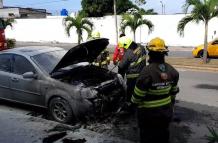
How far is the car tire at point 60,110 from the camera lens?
7.73 m

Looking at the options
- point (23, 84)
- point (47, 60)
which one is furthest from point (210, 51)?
point (23, 84)

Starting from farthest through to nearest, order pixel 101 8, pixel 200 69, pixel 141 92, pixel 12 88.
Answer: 1. pixel 101 8
2. pixel 200 69
3. pixel 12 88
4. pixel 141 92

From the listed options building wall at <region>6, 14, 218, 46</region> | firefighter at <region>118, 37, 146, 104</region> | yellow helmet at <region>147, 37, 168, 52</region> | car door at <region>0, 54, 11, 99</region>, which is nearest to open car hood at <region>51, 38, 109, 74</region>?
firefighter at <region>118, 37, 146, 104</region>

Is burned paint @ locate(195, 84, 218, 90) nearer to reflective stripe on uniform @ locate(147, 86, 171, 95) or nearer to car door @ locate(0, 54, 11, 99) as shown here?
car door @ locate(0, 54, 11, 99)

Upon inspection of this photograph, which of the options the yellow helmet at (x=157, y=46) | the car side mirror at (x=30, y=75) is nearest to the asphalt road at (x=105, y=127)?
the car side mirror at (x=30, y=75)

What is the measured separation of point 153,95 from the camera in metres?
4.77

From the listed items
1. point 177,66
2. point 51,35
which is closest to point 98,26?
point 51,35

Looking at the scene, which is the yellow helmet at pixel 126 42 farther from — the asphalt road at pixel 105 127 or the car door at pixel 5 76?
the car door at pixel 5 76

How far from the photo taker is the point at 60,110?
7.92 m

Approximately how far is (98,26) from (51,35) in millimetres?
6938

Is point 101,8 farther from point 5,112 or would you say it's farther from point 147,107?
point 147,107

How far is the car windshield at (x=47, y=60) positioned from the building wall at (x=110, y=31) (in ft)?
82.6

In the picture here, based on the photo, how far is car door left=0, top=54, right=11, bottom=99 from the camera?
8.92 metres

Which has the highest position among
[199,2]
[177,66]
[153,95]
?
[199,2]
